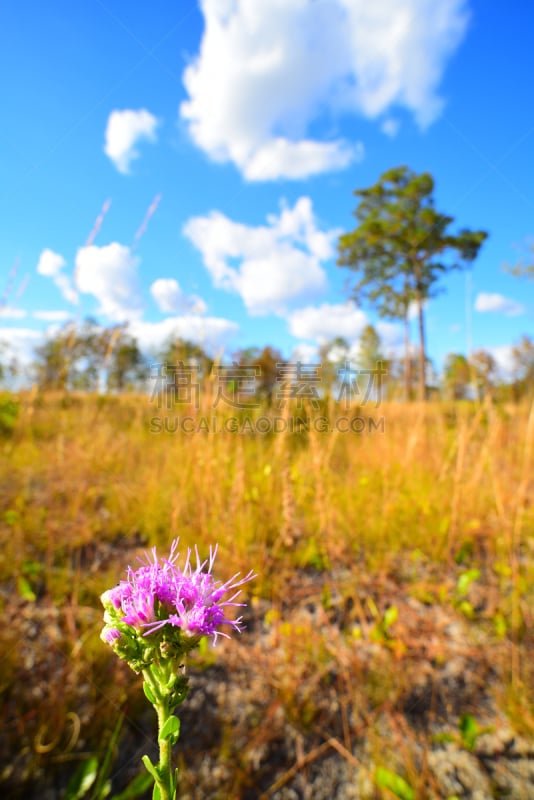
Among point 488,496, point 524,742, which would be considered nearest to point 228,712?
point 524,742

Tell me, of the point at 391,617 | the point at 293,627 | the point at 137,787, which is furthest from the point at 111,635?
the point at 391,617

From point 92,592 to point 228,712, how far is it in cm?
76

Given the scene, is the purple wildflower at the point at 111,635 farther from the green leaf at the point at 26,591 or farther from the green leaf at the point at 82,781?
the green leaf at the point at 26,591

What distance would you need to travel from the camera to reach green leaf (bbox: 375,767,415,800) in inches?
44.2

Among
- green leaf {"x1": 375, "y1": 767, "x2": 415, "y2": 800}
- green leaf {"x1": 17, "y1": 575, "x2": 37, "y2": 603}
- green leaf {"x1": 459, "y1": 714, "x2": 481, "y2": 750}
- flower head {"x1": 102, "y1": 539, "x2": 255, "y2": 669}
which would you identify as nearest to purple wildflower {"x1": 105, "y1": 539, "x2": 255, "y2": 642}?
flower head {"x1": 102, "y1": 539, "x2": 255, "y2": 669}

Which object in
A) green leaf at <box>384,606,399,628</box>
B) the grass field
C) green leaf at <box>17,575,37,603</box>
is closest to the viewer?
the grass field

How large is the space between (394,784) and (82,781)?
809mm

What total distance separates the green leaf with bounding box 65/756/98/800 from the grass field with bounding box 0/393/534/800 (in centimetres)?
1

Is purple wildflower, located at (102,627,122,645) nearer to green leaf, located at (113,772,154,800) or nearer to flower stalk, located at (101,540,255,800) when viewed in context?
flower stalk, located at (101,540,255,800)

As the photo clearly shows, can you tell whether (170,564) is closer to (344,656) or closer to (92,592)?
(344,656)

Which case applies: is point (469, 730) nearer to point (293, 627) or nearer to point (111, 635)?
point (293, 627)

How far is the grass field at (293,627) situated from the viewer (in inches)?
48.8

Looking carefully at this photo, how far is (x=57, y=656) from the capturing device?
1.47 metres

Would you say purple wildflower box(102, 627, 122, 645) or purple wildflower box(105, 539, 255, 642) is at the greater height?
purple wildflower box(105, 539, 255, 642)
